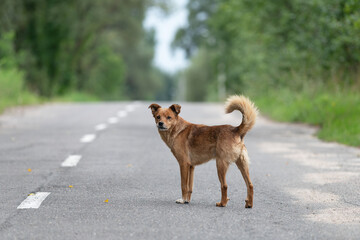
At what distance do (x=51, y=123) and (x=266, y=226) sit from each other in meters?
12.5

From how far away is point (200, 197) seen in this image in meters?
6.95

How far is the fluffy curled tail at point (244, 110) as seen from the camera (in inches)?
249

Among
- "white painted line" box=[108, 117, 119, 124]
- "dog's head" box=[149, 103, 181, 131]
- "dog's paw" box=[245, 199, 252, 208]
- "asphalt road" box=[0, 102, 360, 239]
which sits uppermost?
"dog's head" box=[149, 103, 181, 131]

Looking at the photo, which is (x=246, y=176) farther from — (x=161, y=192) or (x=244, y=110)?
(x=161, y=192)

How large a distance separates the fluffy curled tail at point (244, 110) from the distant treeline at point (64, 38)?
58.1ft

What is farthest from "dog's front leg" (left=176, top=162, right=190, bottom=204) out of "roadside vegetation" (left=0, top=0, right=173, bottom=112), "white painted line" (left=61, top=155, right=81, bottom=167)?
"roadside vegetation" (left=0, top=0, right=173, bottom=112)

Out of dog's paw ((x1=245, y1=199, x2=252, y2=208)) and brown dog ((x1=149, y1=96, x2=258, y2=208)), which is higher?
brown dog ((x1=149, y1=96, x2=258, y2=208))

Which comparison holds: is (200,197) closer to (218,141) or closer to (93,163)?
(218,141)

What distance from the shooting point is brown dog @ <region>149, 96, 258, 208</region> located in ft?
20.7

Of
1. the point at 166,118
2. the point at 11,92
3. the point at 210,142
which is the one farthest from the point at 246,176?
the point at 11,92

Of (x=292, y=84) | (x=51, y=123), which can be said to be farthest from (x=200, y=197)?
(x=292, y=84)

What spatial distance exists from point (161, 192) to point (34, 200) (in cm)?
146

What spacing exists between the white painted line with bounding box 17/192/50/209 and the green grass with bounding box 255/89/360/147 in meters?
7.17

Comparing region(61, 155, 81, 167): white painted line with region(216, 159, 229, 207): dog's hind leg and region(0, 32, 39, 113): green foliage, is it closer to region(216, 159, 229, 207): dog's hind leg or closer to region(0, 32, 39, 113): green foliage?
region(216, 159, 229, 207): dog's hind leg
